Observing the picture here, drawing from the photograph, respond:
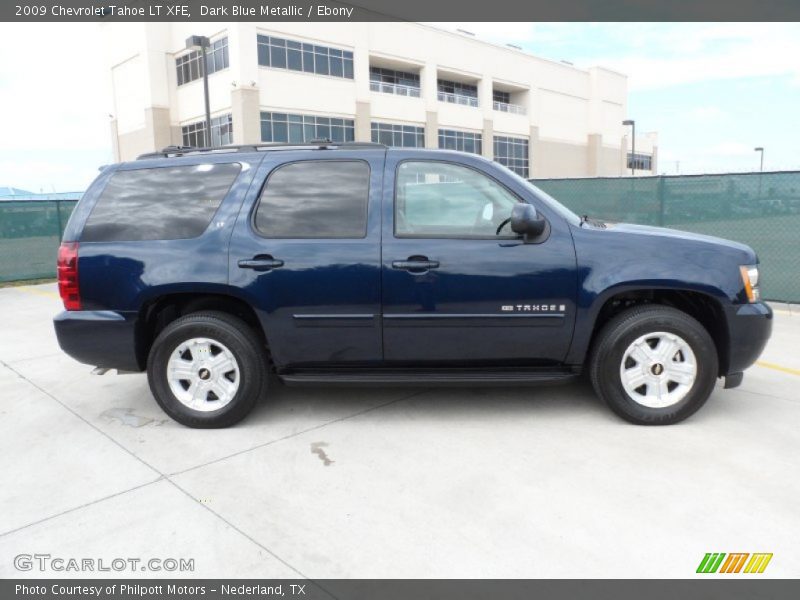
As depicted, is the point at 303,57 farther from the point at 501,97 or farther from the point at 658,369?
the point at 658,369

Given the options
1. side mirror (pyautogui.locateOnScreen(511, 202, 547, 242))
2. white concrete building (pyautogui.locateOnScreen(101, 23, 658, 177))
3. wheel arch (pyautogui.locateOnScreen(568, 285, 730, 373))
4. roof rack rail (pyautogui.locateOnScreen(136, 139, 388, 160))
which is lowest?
wheel arch (pyautogui.locateOnScreen(568, 285, 730, 373))

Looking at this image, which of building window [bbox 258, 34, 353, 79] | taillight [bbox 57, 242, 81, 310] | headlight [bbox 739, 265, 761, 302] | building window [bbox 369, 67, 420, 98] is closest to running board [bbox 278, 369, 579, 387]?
headlight [bbox 739, 265, 761, 302]

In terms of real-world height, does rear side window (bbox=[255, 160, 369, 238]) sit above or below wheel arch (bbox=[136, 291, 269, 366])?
above

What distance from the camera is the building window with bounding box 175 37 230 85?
3728cm

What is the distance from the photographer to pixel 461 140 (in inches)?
1976

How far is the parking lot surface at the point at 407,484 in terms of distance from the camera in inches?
109

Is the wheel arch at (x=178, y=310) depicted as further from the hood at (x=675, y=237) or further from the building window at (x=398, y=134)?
the building window at (x=398, y=134)

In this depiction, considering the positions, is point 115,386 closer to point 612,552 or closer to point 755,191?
point 612,552

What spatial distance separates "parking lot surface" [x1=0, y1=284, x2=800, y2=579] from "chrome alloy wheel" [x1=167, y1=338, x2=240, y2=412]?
0.23m

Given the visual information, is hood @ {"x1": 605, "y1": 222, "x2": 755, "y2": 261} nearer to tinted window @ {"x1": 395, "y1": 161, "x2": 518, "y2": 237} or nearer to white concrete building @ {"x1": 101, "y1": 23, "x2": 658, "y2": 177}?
tinted window @ {"x1": 395, "y1": 161, "x2": 518, "y2": 237}

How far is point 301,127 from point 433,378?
37.7 meters

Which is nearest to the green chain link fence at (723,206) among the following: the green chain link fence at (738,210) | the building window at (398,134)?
the green chain link fence at (738,210)

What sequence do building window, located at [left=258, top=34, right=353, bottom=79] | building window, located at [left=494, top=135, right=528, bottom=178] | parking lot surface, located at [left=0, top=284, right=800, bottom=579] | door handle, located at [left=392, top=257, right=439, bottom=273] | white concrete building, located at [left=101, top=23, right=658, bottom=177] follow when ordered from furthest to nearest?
1. building window, located at [left=494, top=135, right=528, bottom=178]
2. white concrete building, located at [left=101, top=23, right=658, bottom=177]
3. building window, located at [left=258, top=34, right=353, bottom=79]
4. door handle, located at [left=392, top=257, right=439, bottom=273]
5. parking lot surface, located at [left=0, top=284, right=800, bottom=579]
